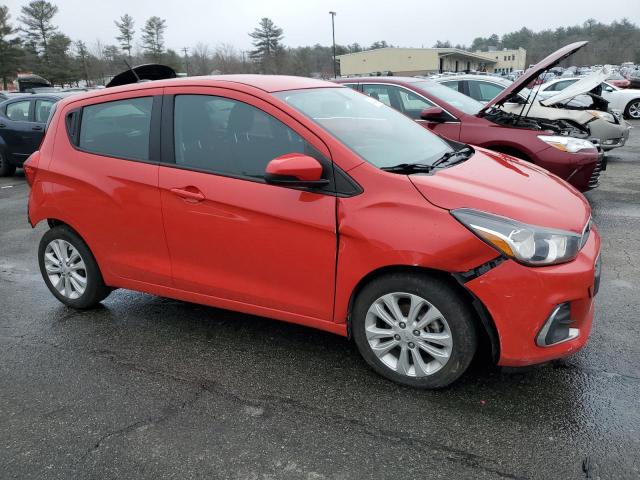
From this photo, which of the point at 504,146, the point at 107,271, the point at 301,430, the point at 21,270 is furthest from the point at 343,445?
the point at 504,146

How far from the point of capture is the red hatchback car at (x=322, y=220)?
269 centimetres

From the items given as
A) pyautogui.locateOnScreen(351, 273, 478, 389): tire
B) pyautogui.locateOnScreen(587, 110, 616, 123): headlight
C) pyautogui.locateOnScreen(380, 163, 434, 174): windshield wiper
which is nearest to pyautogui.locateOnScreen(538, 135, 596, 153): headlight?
pyautogui.locateOnScreen(380, 163, 434, 174): windshield wiper

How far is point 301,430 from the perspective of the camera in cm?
270

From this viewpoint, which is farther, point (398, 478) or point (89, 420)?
point (89, 420)

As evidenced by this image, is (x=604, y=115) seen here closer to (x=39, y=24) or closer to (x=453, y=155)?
(x=453, y=155)

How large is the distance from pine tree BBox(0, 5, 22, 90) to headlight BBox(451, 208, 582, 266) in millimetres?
61407

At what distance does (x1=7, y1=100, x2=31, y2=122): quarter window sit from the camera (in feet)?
34.7

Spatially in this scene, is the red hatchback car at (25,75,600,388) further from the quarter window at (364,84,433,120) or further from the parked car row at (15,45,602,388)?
the quarter window at (364,84,433,120)

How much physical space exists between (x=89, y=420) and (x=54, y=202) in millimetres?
1876

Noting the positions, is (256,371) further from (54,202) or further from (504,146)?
(504,146)

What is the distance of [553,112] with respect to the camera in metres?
8.55

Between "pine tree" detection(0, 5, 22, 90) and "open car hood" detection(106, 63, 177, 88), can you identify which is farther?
"pine tree" detection(0, 5, 22, 90)

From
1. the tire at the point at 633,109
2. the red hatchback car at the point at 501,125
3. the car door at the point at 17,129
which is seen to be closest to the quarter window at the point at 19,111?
the car door at the point at 17,129

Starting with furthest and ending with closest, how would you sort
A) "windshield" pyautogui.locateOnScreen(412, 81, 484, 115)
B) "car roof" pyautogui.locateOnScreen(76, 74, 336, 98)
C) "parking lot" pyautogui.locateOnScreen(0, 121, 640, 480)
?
"windshield" pyautogui.locateOnScreen(412, 81, 484, 115) < "car roof" pyautogui.locateOnScreen(76, 74, 336, 98) < "parking lot" pyautogui.locateOnScreen(0, 121, 640, 480)
